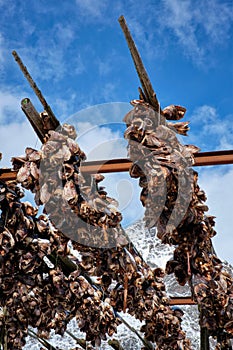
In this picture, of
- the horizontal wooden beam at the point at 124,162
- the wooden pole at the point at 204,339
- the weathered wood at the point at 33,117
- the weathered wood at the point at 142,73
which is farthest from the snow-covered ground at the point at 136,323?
the weathered wood at the point at 142,73

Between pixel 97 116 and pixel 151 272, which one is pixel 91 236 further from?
pixel 151 272

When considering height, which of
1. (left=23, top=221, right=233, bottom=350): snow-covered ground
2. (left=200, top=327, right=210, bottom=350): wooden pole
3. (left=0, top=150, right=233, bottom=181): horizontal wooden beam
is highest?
(left=23, top=221, right=233, bottom=350): snow-covered ground

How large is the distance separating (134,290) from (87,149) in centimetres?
130

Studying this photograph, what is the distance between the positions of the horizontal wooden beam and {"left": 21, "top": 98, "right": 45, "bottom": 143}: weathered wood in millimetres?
251

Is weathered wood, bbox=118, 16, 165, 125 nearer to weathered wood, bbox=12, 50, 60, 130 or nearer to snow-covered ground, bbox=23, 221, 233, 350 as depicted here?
weathered wood, bbox=12, 50, 60, 130

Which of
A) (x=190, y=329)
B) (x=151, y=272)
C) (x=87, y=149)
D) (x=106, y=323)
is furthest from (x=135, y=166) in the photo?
(x=190, y=329)

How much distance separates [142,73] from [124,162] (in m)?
0.55

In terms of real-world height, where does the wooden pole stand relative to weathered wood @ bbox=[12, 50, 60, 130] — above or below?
below

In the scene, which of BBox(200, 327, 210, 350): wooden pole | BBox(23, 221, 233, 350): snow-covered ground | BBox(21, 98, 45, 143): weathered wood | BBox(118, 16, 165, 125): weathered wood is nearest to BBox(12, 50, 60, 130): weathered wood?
BBox(21, 98, 45, 143): weathered wood

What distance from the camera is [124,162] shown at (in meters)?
2.28

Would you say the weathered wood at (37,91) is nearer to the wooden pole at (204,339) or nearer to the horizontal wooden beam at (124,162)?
the horizontal wooden beam at (124,162)

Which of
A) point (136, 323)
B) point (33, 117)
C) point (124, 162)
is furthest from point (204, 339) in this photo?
point (136, 323)

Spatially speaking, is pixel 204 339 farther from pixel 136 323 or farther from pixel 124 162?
pixel 136 323

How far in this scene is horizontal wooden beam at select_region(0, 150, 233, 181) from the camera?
2.25 m
